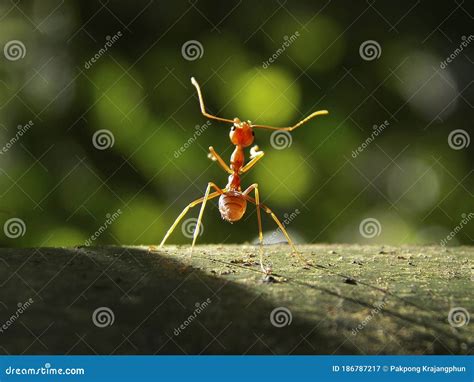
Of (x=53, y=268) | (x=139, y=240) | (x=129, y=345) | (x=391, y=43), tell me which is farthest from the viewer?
(x=391, y=43)

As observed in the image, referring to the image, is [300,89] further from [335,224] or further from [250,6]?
[335,224]

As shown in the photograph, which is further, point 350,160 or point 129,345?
point 350,160

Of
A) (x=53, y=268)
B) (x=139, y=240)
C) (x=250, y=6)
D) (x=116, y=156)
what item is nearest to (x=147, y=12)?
(x=250, y=6)
